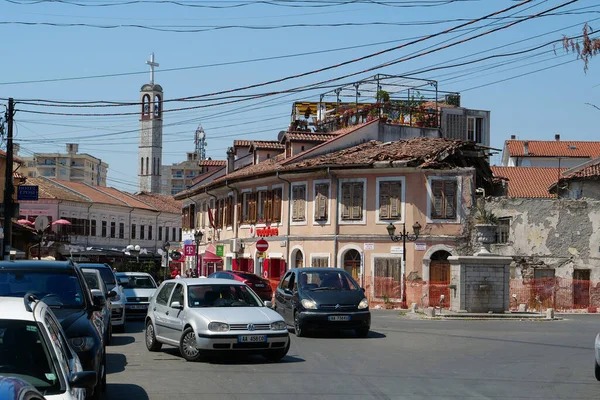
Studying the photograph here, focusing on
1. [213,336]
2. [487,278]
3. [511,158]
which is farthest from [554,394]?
[511,158]

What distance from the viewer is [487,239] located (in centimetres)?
3294

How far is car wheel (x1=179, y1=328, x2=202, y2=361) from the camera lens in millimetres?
15570

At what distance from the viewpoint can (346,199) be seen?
4391cm

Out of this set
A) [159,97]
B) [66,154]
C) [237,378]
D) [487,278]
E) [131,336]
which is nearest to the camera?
[237,378]

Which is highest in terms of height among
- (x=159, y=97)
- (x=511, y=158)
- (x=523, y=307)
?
(x=159, y=97)

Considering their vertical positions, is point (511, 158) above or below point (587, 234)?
above

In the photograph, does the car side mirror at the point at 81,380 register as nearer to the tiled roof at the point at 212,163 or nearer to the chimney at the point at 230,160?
the chimney at the point at 230,160

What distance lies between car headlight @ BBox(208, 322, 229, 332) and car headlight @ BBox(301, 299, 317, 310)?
20.3ft

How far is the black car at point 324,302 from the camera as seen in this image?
69.1ft

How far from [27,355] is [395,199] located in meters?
36.3

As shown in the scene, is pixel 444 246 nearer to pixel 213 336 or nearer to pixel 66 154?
pixel 213 336

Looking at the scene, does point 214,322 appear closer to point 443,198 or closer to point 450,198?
point 443,198

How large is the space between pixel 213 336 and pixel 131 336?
23.2ft

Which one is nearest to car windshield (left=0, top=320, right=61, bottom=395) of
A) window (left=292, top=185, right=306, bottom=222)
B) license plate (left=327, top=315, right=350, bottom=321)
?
license plate (left=327, top=315, right=350, bottom=321)
